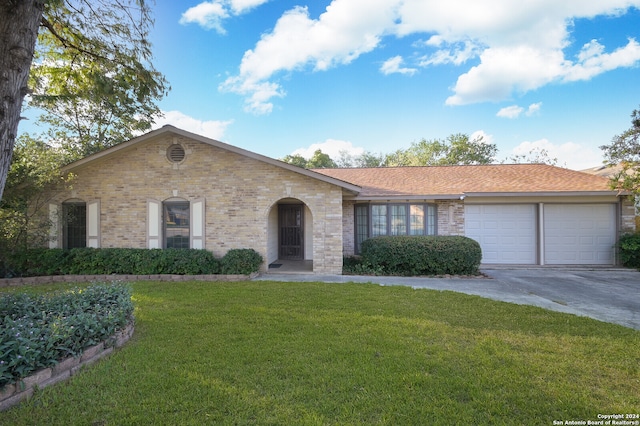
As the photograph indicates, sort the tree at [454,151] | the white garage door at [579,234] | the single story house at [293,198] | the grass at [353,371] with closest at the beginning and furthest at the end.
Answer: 1. the grass at [353,371]
2. the single story house at [293,198]
3. the white garage door at [579,234]
4. the tree at [454,151]

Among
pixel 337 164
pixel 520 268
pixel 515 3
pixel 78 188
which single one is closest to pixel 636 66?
pixel 515 3

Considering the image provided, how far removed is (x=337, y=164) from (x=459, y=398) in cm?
4595

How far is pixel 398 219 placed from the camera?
11562 millimetres

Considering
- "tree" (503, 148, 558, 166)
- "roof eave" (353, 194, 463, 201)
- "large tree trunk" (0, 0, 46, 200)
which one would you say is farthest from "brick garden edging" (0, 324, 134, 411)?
"tree" (503, 148, 558, 166)

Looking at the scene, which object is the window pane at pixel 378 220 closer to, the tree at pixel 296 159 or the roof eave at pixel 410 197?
the roof eave at pixel 410 197

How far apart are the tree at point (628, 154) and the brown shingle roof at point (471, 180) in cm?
65

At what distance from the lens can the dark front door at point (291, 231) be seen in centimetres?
1272

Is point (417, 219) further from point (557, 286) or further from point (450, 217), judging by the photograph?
point (557, 286)

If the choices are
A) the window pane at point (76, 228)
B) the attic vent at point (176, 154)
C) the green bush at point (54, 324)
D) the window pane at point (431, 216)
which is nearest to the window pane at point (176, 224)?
the attic vent at point (176, 154)

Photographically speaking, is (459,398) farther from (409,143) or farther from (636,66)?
(409,143)

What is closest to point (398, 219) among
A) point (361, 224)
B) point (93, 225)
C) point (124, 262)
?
point (361, 224)

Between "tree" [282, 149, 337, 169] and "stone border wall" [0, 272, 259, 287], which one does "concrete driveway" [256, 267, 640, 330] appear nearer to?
"stone border wall" [0, 272, 259, 287]

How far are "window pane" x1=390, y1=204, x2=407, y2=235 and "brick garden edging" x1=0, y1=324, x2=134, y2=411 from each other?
9449 millimetres

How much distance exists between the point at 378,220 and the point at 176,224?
7.55m
